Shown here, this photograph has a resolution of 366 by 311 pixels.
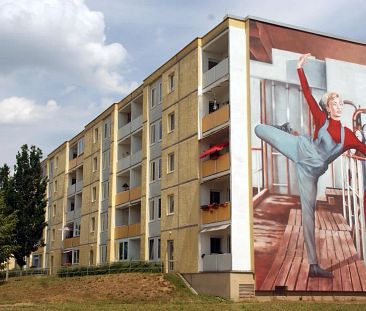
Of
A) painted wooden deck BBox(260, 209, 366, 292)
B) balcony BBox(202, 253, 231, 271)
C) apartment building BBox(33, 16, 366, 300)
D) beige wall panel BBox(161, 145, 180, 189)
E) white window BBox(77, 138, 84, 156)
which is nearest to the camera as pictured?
balcony BBox(202, 253, 231, 271)

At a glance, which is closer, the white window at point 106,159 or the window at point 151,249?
the window at point 151,249

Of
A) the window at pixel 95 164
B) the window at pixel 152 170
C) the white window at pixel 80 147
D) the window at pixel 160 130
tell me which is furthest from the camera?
the white window at pixel 80 147

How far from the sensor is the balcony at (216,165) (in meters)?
34.2

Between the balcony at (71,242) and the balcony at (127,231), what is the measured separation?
32.8 feet

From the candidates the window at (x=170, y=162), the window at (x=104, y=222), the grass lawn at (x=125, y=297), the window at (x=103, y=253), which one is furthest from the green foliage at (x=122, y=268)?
the window at (x=170, y=162)

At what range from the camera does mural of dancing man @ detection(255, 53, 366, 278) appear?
3434 cm

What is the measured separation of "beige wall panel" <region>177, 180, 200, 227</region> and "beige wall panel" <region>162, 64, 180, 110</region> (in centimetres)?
661

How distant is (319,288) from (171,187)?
12.3 metres

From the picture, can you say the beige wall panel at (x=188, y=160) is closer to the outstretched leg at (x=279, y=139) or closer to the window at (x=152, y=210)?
the outstretched leg at (x=279, y=139)

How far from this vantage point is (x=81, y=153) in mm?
61281

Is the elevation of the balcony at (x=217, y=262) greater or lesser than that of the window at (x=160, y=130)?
lesser

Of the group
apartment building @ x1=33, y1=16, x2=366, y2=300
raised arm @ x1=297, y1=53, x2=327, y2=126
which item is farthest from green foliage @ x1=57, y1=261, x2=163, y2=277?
raised arm @ x1=297, y1=53, x2=327, y2=126

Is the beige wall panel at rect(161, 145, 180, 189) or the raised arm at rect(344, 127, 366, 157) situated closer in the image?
the raised arm at rect(344, 127, 366, 157)

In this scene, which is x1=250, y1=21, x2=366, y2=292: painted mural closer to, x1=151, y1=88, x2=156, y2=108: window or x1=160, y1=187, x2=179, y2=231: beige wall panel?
x1=160, y1=187, x2=179, y2=231: beige wall panel
